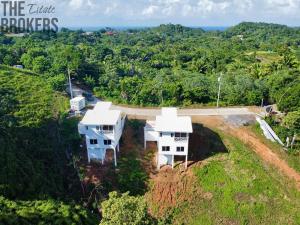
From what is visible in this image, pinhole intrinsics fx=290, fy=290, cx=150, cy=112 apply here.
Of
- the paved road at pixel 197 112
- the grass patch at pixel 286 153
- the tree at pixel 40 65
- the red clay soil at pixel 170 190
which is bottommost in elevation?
the red clay soil at pixel 170 190

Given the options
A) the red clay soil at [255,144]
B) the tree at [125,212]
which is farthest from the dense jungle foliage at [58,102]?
the red clay soil at [255,144]

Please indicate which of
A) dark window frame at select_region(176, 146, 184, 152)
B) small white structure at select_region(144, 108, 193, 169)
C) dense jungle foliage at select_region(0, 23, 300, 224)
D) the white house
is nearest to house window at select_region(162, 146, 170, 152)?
small white structure at select_region(144, 108, 193, 169)

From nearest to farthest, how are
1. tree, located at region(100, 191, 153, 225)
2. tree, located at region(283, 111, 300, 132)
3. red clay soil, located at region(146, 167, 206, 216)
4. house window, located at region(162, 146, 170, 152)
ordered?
tree, located at region(100, 191, 153, 225)
red clay soil, located at region(146, 167, 206, 216)
house window, located at region(162, 146, 170, 152)
tree, located at region(283, 111, 300, 132)

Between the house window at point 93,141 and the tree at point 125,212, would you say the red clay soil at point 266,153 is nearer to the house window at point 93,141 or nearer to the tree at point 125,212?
the house window at point 93,141

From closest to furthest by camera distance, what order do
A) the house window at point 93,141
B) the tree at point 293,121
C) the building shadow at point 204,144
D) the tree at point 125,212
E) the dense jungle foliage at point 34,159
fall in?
the tree at point 125,212 < the dense jungle foliage at point 34,159 < the house window at point 93,141 < the building shadow at point 204,144 < the tree at point 293,121

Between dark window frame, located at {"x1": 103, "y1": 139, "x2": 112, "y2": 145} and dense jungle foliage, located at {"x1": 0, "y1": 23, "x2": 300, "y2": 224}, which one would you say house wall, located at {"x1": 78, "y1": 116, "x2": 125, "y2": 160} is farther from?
dense jungle foliage, located at {"x1": 0, "y1": 23, "x2": 300, "y2": 224}
